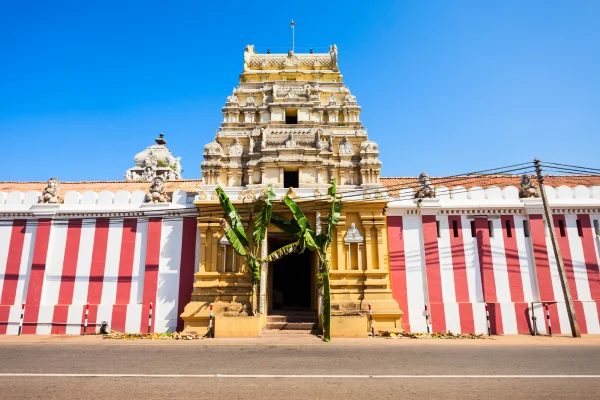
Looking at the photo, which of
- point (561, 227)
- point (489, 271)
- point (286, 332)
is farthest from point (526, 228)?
point (286, 332)

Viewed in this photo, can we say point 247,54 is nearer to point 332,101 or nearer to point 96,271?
point 332,101

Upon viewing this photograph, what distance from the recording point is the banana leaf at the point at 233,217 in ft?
45.6

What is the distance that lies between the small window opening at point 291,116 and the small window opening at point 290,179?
2.78 meters

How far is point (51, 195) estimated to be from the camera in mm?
16250

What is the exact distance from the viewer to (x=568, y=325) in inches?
540

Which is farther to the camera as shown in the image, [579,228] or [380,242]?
[579,228]

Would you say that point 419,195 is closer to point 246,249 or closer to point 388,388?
point 246,249

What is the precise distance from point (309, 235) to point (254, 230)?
2178 mm

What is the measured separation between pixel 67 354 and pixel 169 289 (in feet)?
19.9

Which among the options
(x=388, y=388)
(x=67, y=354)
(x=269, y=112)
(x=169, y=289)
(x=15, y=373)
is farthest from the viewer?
(x=269, y=112)

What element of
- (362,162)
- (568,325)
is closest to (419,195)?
(362,162)

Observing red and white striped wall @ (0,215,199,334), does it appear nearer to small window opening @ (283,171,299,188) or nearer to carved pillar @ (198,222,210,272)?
carved pillar @ (198,222,210,272)

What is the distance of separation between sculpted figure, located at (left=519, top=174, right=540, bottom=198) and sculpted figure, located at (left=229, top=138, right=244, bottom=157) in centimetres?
1227

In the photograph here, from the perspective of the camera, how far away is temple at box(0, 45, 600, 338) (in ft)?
46.1
